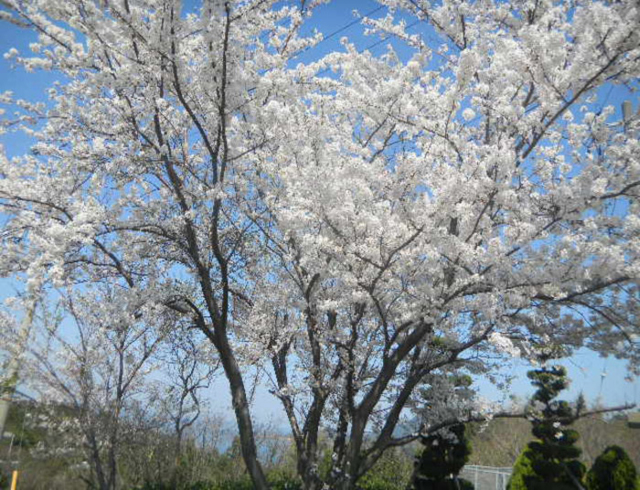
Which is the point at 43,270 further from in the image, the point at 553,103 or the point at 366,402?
the point at 553,103

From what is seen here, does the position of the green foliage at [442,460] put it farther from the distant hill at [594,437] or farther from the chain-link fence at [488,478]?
the chain-link fence at [488,478]

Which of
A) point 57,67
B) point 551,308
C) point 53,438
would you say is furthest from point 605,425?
point 57,67

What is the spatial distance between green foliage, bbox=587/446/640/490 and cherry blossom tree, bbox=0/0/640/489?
4132 millimetres

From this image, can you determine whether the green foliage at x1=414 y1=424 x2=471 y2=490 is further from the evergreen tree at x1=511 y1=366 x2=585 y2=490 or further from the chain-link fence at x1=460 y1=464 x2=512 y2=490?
the chain-link fence at x1=460 y1=464 x2=512 y2=490

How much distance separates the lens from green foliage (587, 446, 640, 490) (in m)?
8.67

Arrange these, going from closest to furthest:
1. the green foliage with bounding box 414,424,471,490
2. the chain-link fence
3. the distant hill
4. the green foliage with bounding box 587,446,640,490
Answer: the green foliage with bounding box 587,446,640,490, the green foliage with bounding box 414,424,471,490, the distant hill, the chain-link fence

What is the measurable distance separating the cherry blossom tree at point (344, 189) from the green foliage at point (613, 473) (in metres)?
4.13

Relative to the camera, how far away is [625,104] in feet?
17.6

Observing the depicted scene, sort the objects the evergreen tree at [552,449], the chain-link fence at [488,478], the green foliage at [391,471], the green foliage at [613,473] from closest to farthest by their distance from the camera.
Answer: the green foliage at [613,473], the evergreen tree at [552,449], the chain-link fence at [488,478], the green foliage at [391,471]

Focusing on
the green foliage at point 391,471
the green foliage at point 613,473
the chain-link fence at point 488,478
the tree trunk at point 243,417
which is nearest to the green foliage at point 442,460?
the green foliage at point 613,473

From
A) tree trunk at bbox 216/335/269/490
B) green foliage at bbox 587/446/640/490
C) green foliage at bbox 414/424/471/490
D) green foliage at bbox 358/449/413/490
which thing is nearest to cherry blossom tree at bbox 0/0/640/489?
tree trunk at bbox 216/335/269/490

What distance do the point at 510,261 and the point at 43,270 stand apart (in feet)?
13.7

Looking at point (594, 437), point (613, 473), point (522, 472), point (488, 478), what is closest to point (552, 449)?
point (522, 472)

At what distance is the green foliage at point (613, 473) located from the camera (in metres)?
8.67
